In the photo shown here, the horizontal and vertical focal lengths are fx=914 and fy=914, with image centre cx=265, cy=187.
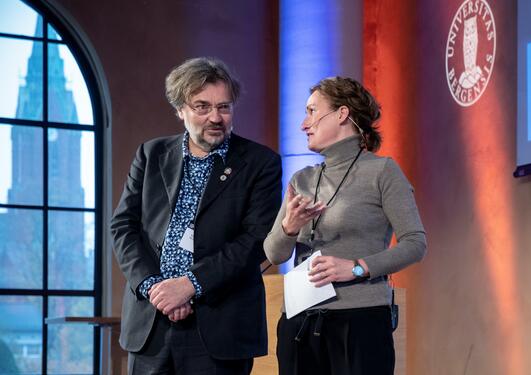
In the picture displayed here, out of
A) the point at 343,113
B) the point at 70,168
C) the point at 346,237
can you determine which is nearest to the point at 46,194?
the point at 70,168

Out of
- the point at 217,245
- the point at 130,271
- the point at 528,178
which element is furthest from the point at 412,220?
the point at 528,178

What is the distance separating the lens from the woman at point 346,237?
7.76 ft

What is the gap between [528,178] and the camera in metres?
5.15

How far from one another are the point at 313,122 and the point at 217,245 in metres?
0.45

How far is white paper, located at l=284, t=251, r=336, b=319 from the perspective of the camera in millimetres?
2387

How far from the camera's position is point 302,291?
7.97ft

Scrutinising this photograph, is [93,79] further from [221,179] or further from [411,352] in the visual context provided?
[221,179]

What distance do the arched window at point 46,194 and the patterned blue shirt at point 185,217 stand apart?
4.00 meters

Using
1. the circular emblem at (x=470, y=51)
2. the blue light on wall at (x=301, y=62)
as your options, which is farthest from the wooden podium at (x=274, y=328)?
the blue light on wall at (x=301, y=62)

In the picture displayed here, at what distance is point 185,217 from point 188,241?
0.08 metres

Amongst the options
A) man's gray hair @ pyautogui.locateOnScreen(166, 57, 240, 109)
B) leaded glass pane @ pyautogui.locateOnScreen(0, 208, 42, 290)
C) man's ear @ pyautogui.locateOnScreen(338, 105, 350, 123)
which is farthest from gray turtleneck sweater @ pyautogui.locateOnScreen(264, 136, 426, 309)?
leaded glass pane @ pyautogui.locateOnScreen(0, 208, 42, 290)

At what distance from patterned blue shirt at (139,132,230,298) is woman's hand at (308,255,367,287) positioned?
36 cm

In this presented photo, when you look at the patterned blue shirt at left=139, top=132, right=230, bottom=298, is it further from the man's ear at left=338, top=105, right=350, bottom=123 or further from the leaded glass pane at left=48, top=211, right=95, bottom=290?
the leaded glass pane at left=48, top=211, right=95, bottom=290

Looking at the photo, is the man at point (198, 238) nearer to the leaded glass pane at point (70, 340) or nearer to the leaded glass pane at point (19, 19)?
the leaded glass pane at point (70, 340)
